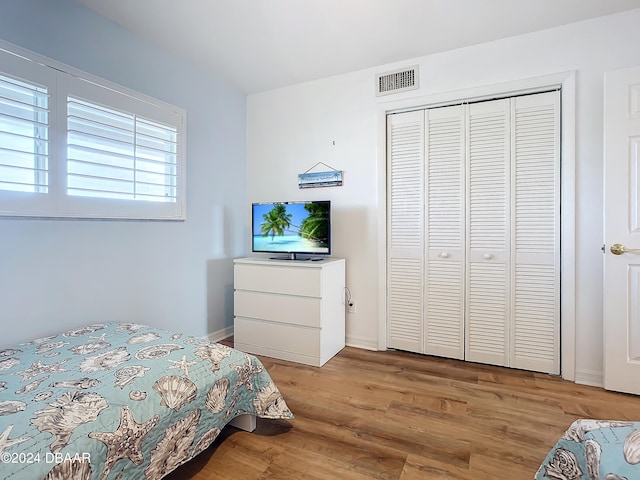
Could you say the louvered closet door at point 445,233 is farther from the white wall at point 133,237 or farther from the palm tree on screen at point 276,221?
the white wall at point 133,237

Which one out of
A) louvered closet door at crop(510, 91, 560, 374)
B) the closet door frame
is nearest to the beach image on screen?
louvered closet door at crop(510, 91, 560, 374)

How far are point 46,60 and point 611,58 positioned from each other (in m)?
3.63

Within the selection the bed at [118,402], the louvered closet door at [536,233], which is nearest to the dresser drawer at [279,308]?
the bed at [118,402]

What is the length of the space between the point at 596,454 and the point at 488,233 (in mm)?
1904

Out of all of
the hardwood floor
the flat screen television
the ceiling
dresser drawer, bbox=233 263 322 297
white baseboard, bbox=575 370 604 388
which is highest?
the ceiling

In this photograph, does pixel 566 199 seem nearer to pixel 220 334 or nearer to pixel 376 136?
pixel 376 136

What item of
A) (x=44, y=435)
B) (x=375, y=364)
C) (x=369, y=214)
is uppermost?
(x=369, y=214)

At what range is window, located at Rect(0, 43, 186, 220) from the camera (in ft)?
5.95

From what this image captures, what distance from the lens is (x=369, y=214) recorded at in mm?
2945

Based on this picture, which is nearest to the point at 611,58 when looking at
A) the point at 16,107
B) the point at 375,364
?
the point at 375,364

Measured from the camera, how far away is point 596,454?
88cm

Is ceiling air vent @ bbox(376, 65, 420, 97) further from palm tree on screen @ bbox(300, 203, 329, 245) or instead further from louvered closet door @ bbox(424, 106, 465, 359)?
palm tree on screen @ bbox(300, 203, 329, 245)

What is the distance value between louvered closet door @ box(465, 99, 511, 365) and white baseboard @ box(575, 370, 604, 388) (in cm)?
44

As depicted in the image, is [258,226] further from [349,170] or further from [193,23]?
[193,23]
